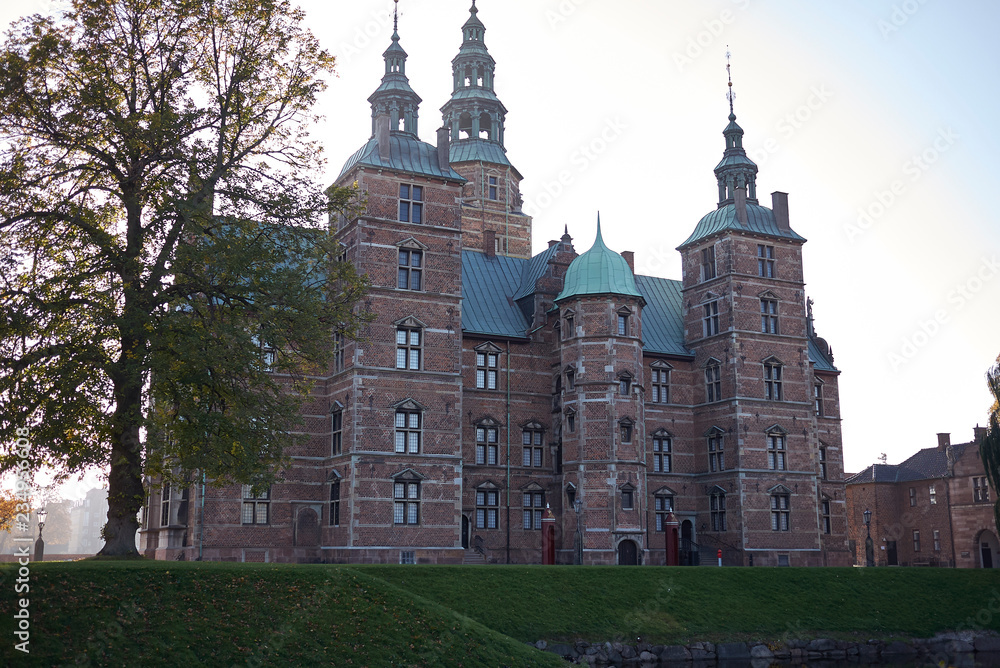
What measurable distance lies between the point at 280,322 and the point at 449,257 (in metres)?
16.5

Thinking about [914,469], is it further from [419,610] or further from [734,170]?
[419,610]

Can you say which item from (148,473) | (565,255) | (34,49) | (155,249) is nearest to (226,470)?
(148,473)

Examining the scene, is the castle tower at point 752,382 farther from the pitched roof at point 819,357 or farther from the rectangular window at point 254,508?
the rectangular window at point 254,508

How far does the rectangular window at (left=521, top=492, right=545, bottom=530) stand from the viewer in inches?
1727

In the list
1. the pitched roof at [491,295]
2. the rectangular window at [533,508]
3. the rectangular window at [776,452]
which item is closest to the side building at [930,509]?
the rectangular window at [776,452]

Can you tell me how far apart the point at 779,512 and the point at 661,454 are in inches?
259

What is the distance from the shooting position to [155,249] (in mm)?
24312

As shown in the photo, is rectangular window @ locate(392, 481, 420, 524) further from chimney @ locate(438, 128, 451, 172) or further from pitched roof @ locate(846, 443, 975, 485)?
pitched roof @ locate(846, 443, 975, 485)

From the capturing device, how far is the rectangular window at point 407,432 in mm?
37969

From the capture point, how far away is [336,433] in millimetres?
39281

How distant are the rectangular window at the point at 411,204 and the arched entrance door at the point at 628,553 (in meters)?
17.3

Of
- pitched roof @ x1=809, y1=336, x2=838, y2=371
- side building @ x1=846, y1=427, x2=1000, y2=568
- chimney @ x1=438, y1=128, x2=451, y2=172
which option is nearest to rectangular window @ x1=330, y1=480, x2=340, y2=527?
chimney @ x1=438, y1=128, x2=451, y2=172

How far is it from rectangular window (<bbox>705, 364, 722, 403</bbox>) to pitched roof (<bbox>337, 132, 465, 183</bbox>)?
1752 cm

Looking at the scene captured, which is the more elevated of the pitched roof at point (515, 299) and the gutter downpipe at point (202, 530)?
the pitched roof at point (515, 299)
